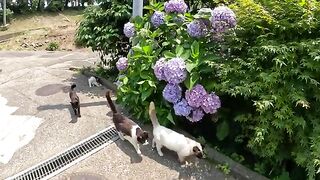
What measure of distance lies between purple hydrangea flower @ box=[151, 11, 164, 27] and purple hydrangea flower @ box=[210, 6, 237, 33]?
0.90m

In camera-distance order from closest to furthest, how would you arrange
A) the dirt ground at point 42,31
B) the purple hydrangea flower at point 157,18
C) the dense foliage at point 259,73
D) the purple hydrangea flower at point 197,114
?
the dense foliage at point 259,73 → the purple hydrangea flower at point 197,114 → the purple hydrangea flower at point 157,18 → the dirt ground at point 42,31

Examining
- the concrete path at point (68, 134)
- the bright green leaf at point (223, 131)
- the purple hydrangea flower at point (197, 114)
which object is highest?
the purple hydrangea flower at point (197, 114)

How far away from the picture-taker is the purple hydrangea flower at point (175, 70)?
3.58m

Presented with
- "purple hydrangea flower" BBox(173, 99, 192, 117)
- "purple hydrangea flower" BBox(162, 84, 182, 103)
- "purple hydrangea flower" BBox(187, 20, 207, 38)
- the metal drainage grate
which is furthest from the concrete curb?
"purple hydrangea flower" BBox(187, 20, 207, 38)

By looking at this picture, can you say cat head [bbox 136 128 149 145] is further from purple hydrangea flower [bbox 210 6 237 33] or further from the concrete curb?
purple hydrangea flower [bbox 210 6 237 33]

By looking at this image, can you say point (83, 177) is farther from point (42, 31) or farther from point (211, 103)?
point (42, 31)

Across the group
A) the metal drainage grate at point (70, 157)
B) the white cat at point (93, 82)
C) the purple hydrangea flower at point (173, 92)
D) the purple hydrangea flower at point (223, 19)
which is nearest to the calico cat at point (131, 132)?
the metal drainage grate at point (70, 157)

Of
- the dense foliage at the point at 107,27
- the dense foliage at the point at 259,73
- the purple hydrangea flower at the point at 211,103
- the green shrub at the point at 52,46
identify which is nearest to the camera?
the dense foliage at the point at 259,73

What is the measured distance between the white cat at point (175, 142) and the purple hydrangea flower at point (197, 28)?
0.99 metres

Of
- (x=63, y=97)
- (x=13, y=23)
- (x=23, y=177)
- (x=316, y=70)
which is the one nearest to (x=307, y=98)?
(x=316, y=70)

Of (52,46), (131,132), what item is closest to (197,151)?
(131,132)

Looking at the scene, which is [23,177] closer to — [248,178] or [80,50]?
[248,178]

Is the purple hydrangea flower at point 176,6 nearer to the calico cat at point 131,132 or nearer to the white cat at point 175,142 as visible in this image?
the white cat at point 175,142

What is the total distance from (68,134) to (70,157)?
530 millimetres
